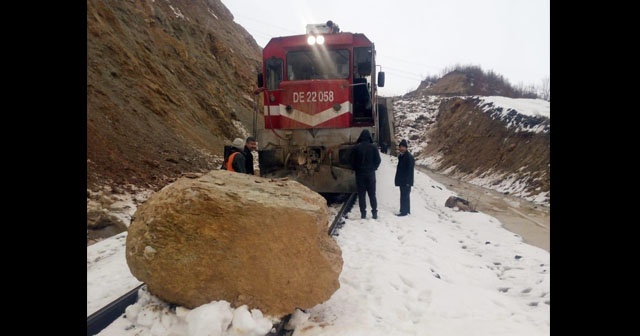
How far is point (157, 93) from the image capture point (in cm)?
1305

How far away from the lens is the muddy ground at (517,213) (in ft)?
23.1

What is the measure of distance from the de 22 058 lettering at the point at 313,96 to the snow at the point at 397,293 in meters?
2.73

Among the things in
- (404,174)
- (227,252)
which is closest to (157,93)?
(404,174)

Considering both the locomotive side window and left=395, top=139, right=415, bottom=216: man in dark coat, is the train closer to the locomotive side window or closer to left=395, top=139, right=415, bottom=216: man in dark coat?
the locomotive side window

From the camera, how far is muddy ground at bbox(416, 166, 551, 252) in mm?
7055

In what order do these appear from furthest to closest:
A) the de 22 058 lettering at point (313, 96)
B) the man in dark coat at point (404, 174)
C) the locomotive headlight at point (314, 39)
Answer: the locomotive headlight at point (314, 39) < the de 22 058 lettering at point (313, 96) < the man in dark coat at point (404, 174)

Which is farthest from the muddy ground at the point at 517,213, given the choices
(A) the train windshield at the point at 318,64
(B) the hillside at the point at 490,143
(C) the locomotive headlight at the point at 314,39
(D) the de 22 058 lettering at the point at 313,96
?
(C) the locomotive headlight at the point at 314,39

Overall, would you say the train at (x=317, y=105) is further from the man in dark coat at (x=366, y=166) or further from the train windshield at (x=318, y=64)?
the man in dark coat at (x=366, y=166)

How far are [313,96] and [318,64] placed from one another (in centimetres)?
97

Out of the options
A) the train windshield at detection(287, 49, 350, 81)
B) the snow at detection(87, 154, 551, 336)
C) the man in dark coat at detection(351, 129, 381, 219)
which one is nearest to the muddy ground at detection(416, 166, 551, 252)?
the snow at detection(87, 154, 551, 336)

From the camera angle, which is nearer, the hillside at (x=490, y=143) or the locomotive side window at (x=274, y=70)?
the locomotive side window at (x=274, y=70)

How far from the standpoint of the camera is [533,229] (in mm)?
7590

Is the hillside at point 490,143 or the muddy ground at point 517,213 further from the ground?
the hillside at point 490,143
